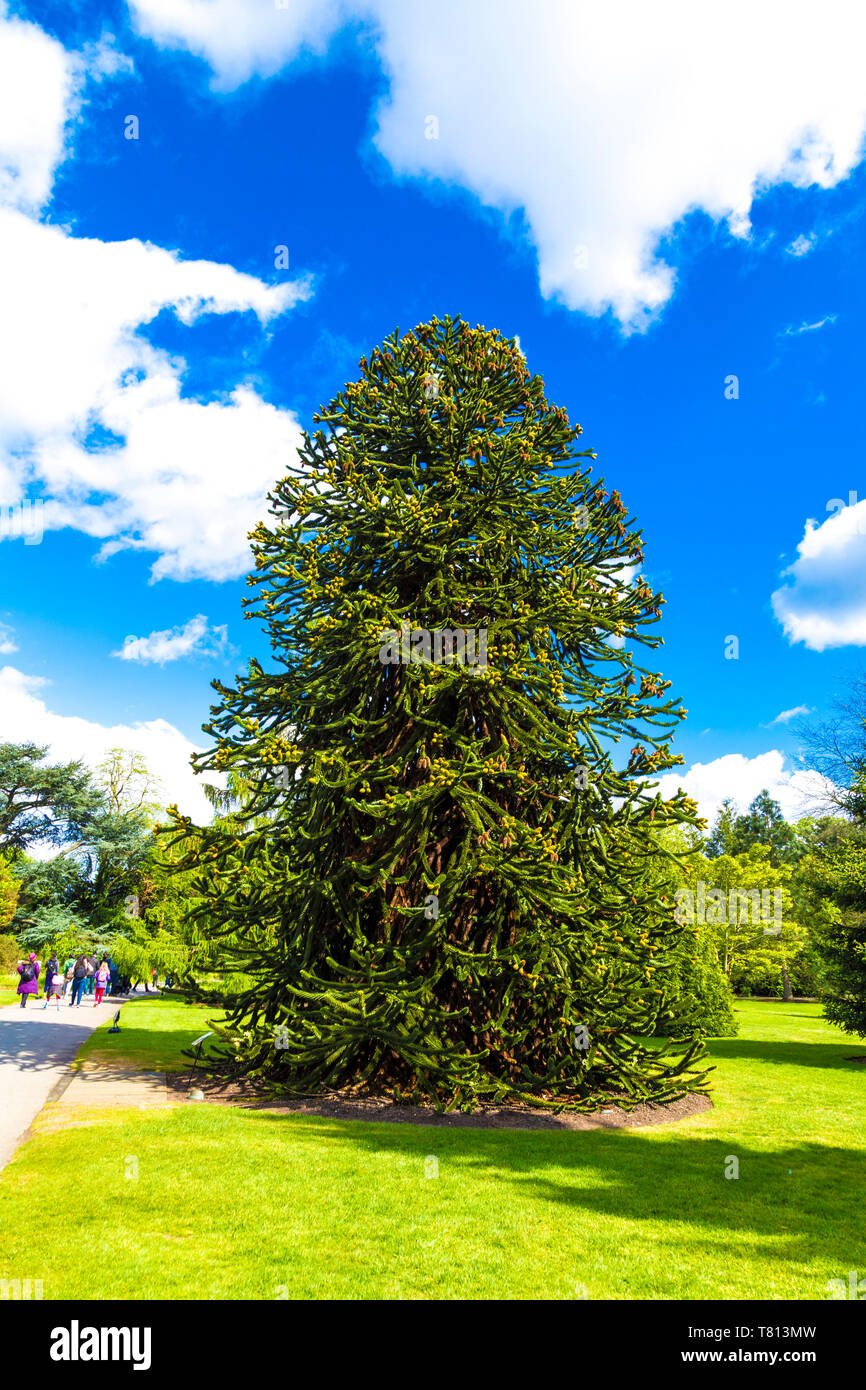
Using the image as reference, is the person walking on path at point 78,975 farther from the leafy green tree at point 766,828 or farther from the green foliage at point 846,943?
the leafy green tree at point 766,828

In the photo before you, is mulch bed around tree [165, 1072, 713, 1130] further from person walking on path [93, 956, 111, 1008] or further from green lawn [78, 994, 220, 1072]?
person walking on path [93, 956, 111, 1008]

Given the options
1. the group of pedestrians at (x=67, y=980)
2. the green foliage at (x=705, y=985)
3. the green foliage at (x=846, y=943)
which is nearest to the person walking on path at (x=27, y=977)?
the group of pedestrians at (x=67, y=980)

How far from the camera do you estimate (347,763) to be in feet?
35.7

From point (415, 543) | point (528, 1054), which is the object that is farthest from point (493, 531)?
point (528, 1054)

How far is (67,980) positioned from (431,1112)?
25290 millimetres

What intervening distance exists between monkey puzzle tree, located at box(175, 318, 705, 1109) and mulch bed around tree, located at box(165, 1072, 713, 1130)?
0.88 ft

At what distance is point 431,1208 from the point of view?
618 centimetres

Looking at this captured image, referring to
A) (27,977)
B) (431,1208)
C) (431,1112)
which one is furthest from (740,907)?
(431,1208)

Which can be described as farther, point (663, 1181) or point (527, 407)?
point (527, 407)

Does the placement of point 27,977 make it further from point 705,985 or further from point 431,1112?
point 705,985

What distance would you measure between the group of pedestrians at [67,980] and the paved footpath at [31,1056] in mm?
713

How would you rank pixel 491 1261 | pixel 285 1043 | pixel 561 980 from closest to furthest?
pixel 491 1261 < pixel 561 980 < pixel 285 1043

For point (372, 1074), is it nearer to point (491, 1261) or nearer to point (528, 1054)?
point (528, 1054)

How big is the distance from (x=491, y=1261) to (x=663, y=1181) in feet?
10.5
